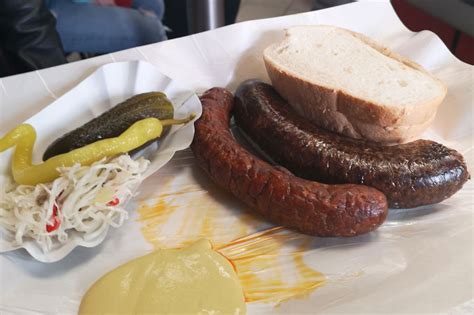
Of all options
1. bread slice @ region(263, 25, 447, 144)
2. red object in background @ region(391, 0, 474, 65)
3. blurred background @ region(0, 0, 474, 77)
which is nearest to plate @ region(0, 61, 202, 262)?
bread slice @ region(263, 25, 447, 144)

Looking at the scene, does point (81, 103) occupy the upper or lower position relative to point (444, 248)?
upper

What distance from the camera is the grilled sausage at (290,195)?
1.34m

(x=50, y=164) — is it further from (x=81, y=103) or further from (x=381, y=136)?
(x=381, y=136)

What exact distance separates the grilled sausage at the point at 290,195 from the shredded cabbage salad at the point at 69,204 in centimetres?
28

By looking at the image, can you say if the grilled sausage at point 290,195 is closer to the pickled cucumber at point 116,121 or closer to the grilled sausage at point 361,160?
the grilled sausage at point 361,160

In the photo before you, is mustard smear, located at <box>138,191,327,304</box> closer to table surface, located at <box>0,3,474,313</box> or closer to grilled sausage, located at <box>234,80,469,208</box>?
table surface, located at <box>0,3,474,313</box>

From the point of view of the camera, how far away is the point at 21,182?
143 cm

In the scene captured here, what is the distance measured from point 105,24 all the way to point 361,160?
1.76 meters

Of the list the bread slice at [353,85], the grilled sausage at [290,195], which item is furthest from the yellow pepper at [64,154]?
the bread slice at [353,85]

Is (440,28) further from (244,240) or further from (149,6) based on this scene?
(244,240)

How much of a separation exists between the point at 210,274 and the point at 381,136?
2.85 feet

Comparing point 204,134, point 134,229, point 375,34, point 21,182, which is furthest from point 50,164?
point 375,34

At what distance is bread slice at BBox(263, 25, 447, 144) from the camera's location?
5.59ft

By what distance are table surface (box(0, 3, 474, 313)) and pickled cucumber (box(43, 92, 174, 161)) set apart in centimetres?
32
